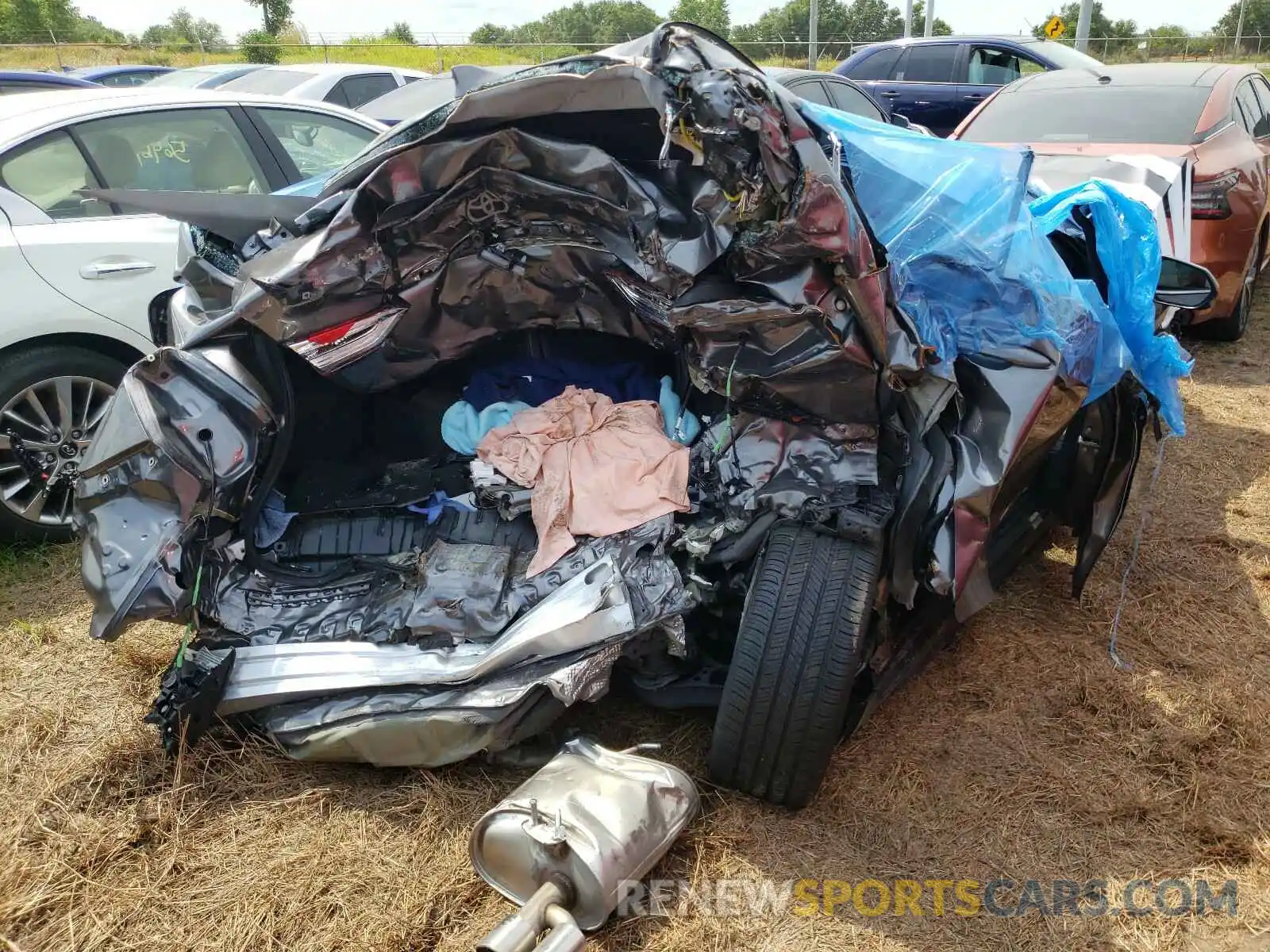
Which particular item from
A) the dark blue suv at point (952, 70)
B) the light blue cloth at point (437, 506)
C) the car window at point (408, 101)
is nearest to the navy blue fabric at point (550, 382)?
the light blue cloth at point (437, 506)

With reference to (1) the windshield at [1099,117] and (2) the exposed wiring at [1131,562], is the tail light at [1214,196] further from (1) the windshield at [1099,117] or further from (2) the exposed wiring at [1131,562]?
(2) the exposed wiring at [1131,562]

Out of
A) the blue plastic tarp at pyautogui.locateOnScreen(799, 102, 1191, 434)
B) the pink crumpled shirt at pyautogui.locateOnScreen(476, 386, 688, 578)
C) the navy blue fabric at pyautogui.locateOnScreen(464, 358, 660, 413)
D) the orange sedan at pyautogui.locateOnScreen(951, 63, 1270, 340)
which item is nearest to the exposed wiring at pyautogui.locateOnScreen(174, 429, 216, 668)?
the pink crumpled shirt at pyautogui.locateOnScreen(476, 386, 688, 578)

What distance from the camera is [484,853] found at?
211cm

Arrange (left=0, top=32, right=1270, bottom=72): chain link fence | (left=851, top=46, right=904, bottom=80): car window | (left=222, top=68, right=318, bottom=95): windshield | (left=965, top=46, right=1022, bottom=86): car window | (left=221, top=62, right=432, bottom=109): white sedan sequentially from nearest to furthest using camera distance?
(left=221, top=62, right=432, bottom=109): white sedan → (left=222, top=68, right=318, bottom=95): windshield → (left=965, top=46, right=1022, bottom=86): car window → (left=851, top=46, right=904, bottom=80): car window → (left=0, top=32, right=1270, bottom=72): chain link fence

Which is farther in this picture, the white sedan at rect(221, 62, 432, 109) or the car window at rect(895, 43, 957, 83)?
the car window at rect(895, 43, 957, 83)

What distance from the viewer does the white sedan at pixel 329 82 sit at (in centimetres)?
920

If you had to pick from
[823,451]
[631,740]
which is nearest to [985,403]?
[823,451]

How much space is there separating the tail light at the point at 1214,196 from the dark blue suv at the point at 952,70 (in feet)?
16.5

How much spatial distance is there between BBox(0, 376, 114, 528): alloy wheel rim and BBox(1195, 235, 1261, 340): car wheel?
22.2 ft

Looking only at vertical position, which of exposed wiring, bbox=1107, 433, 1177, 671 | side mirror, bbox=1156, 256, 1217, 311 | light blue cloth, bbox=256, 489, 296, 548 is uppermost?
side mirror, bbox=1156, 256, 1217, 311

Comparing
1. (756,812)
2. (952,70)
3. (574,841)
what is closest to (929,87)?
(952,70)

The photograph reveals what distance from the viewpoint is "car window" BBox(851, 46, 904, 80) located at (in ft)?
35.4

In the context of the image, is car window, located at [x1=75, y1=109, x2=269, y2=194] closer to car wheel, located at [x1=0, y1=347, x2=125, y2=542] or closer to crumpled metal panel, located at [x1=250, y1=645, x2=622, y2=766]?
car wheel, located at [x1=0, y1=347, x2=125, y2=542]

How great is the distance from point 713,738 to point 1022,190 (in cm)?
179
